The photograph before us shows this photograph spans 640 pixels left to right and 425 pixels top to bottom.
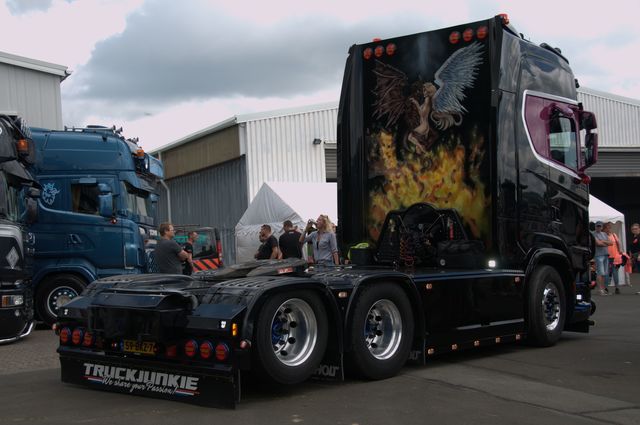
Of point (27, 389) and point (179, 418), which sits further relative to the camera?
point (27, 389)

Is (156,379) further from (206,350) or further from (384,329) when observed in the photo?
(384,329)

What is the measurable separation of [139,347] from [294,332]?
132 centimetres

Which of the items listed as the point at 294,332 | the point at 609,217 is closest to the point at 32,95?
the point at 609,217

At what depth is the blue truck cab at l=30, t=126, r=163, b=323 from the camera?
13.4 m

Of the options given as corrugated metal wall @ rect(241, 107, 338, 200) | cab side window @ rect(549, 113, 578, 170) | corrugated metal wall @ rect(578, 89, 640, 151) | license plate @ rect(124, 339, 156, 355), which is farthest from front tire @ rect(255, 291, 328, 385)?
corrugated metal wall @ rect(578, 89, 640, 151)

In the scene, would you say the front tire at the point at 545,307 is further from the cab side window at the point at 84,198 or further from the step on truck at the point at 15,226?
the cab side window at the point at 84,198

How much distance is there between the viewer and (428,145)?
30.8 ft

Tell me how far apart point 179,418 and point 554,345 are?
557cm

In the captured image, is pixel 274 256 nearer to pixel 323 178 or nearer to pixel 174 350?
pixel 174 350

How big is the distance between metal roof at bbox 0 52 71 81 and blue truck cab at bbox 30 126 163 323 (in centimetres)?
908

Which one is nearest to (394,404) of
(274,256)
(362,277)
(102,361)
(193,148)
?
(362,277)

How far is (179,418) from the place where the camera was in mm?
5715

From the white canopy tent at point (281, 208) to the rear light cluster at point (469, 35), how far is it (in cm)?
1131

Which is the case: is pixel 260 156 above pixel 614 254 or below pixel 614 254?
above
